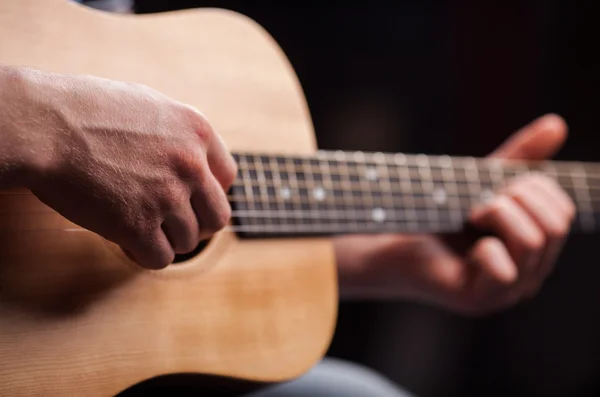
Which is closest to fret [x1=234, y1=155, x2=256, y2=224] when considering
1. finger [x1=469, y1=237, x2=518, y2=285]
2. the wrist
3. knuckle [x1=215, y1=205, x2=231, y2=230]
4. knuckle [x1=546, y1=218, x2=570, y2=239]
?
knuckle [x1=215, y1=205, x2=231, y2=230]

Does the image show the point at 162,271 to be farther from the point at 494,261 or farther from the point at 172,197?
the point at 494,261

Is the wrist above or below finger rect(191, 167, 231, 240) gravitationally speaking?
above

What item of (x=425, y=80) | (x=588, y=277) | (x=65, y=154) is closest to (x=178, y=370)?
(x=65, y=154)

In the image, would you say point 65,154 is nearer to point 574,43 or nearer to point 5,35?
point 5,35

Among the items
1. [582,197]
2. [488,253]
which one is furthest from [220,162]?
[582,197]

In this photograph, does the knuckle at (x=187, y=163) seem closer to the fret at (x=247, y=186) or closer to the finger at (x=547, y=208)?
the fret at (x=247, y=186)

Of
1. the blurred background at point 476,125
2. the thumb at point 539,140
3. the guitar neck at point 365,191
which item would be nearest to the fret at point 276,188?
the guitar neck at point 365,191

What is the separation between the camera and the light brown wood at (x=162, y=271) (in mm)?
461

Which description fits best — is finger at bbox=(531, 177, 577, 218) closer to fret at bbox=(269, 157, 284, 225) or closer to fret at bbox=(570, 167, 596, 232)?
fret at bbox=(570, 167, 596, 232)

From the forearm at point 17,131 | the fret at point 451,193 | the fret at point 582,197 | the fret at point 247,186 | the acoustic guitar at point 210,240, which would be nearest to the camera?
the forearm at point 17,131

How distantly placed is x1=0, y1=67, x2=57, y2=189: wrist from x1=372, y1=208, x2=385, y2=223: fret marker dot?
439 mm

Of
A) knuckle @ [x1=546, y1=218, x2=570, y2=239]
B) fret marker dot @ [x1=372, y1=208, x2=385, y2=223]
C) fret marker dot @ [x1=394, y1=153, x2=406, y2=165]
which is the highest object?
fret marker dot @ [x1=394, y1=153, x2=406, y2=165]

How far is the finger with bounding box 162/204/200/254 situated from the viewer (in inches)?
17.3

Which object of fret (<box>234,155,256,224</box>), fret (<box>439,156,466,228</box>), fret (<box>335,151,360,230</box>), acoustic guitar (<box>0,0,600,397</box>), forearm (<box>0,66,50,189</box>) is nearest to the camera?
forearm (<box>0,66,50,189</box>)
